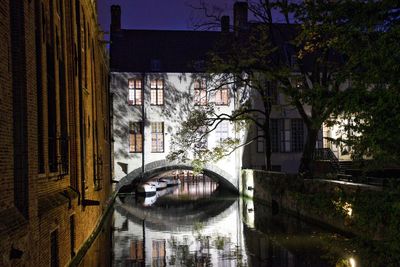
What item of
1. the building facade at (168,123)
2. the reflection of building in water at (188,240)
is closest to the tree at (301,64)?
the reflection of building in water at (188,240)

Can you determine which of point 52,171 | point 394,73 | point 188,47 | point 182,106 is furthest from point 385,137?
point 188,47

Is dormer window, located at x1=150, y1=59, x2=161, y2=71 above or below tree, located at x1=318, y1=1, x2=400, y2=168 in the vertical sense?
above

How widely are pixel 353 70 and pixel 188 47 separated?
37.5 metres

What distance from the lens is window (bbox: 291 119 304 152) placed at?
1585 inches

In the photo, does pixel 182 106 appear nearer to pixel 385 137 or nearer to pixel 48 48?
pixel 48 48

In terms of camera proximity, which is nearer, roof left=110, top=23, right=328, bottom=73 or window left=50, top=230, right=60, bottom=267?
window left=50, top=230, right=60, bottom=267

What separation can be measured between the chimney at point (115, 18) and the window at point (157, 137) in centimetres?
955

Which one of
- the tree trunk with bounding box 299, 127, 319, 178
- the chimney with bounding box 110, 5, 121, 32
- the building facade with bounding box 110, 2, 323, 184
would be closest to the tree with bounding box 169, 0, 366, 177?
the tree trunk with bounding box 299, 127, 319, 178

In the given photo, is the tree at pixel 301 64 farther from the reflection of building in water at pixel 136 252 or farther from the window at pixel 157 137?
the window at pixel 157 137

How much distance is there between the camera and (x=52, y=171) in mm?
11594

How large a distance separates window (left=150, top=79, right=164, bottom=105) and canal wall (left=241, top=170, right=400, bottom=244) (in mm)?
8364

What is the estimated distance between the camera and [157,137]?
3969 centimetres

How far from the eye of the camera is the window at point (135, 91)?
39.6 m

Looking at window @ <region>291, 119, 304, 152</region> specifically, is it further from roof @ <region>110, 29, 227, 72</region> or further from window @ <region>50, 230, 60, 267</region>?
window @ <region>50, 230, 60, 267</region>
